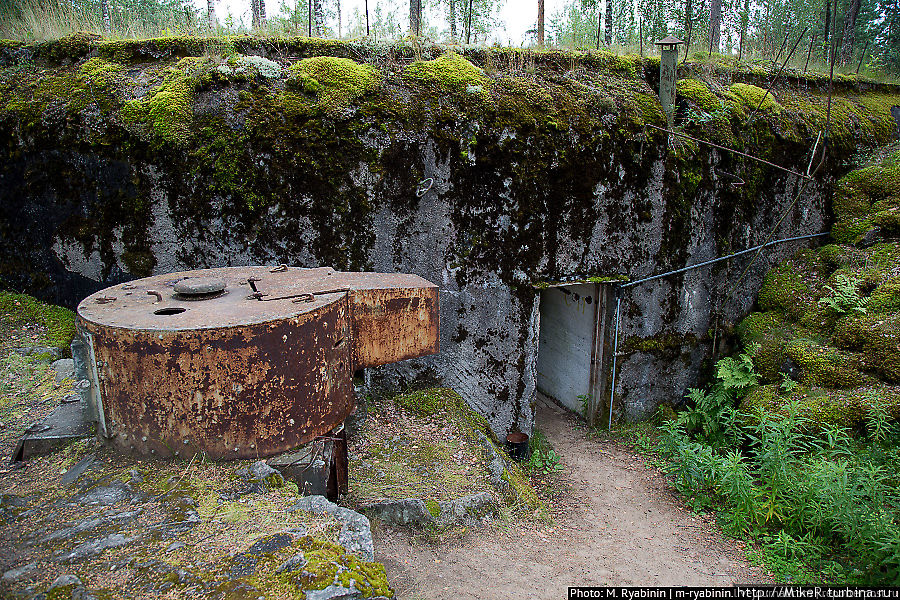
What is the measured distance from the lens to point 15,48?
5.76m

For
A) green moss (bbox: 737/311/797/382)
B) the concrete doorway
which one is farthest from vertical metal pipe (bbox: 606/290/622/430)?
green moss (bbox: 737/311/797/382)

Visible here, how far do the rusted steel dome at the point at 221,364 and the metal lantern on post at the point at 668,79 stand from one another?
4778 mm

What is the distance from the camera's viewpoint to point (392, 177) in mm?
5570

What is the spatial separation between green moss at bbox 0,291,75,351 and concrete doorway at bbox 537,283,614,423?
16.5ft

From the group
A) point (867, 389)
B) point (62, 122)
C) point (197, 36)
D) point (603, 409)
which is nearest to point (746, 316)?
point (867, 389)

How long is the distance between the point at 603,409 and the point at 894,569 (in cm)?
345

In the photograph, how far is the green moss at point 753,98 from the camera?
7.39 metres

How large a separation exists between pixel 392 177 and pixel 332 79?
112 centimetres

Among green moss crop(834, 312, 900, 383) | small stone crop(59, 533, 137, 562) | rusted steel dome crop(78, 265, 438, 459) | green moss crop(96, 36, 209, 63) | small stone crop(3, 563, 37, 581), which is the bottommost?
green moss crop(834, 312, 900, 383)

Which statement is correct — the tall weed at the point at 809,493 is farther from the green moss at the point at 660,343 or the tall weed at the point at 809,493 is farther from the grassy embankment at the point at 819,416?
the green moss at the point at 660,343

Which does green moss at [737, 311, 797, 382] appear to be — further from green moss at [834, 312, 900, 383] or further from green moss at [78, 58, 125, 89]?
green moss at [78, 58, 125, 89]

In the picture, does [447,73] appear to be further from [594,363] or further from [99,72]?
[594,363]

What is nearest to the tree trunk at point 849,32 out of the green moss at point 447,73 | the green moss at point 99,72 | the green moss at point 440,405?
the green moss at point 447,73

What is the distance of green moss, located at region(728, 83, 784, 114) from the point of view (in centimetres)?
739
